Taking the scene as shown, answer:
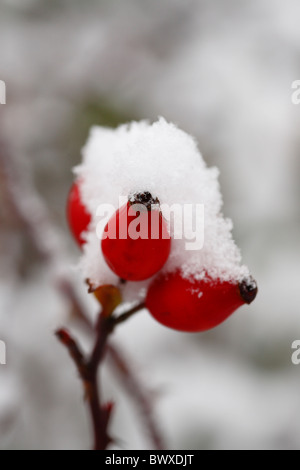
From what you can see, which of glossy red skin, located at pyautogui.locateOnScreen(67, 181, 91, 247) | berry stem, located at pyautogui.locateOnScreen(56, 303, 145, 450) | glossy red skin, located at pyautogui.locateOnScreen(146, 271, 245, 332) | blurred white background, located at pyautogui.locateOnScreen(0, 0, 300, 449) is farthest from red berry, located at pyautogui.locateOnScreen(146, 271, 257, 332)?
blurred white background, located at pyautogui.locateOnScreen(0, 0, 300, 449)

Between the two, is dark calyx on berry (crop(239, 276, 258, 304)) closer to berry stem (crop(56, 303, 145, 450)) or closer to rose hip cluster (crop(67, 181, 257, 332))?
rose hip cluster (crop(67, 181, 257, 332))

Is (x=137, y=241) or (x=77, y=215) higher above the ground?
(x=77, y=215)

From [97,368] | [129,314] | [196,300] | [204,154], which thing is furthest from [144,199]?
[204,154]

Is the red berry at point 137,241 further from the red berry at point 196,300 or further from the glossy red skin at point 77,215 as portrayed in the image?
the glossy red skin at point 77,215

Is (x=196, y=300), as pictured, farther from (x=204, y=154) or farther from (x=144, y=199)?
(x=204, y=154)

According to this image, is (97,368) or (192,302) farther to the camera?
(97,368)

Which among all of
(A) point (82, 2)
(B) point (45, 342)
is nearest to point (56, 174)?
(B) point (45, 342)
